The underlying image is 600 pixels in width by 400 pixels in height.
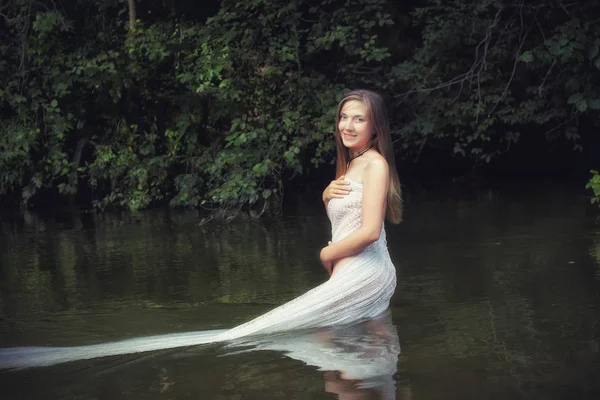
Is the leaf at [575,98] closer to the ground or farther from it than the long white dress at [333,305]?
farther from it

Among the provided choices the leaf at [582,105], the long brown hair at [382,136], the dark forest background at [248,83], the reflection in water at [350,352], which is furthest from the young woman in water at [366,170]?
the dark forest background at [248,83]

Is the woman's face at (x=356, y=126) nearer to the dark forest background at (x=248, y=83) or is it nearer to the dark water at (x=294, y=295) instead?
the dark water at (x=294, y=295)

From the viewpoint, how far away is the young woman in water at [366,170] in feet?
19.1

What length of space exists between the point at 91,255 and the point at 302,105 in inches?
164

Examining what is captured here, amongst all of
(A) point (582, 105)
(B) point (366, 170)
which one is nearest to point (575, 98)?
(A) point (582, 105)

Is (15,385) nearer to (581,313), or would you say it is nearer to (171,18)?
(581,313)

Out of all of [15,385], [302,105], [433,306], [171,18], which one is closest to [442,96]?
[302,105]

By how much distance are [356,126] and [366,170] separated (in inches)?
11.0

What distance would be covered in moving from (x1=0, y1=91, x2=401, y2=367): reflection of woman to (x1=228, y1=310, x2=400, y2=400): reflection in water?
0.36 feet

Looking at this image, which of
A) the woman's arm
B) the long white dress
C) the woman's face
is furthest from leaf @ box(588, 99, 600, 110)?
the woman's arm

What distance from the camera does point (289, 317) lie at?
6180 mm

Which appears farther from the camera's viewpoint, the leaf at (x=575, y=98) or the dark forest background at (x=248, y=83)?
the dark forest background at (x=248, y=83)

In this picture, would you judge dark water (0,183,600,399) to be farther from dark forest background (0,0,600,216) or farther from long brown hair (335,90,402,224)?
dark forest background (0,0,600,216)

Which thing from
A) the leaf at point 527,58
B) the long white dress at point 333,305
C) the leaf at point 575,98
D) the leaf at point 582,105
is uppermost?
the leaf at point 527,58
